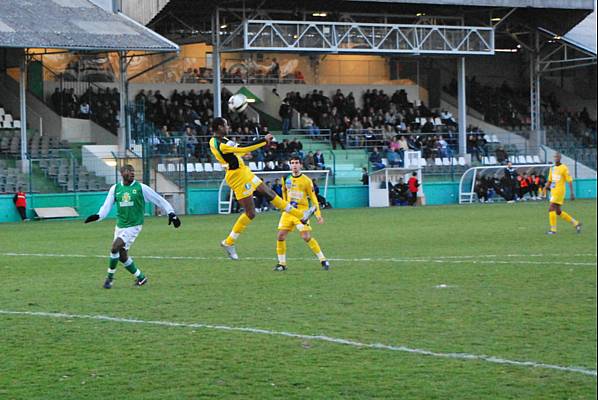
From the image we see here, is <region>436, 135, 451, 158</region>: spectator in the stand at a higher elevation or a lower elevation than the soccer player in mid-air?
higher

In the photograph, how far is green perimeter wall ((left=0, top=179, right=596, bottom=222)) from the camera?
1570 inches

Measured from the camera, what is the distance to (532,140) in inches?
2285

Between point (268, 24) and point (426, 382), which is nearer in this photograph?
point (426, 382)

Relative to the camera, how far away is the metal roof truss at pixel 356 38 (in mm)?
48062

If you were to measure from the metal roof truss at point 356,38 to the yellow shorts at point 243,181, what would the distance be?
27776 mm

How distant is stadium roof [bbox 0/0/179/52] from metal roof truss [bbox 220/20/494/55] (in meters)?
4.72

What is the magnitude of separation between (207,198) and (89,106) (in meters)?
8.44

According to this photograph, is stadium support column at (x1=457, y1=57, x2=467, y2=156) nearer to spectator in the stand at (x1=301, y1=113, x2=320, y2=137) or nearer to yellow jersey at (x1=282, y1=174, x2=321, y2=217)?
spectator in the stand at (x1=301, y1=113, x2=320, y2=137)

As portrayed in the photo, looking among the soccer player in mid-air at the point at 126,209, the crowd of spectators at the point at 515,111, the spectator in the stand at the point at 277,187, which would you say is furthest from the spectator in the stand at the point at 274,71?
the soccer player in mid-air at the point at 126,209

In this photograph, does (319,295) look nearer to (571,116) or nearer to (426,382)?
(426,382)

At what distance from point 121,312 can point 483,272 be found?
6.56 m

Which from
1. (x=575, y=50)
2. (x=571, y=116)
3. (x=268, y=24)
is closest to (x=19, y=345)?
(x=268, y=24)

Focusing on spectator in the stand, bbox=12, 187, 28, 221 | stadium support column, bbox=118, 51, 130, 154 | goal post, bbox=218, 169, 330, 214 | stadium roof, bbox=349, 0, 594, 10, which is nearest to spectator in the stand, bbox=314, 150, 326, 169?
goal post, bbox=218, 169, 330, 214

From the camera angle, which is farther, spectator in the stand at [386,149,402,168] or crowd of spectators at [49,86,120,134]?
spectator in the stand at [386,149,402,168]
